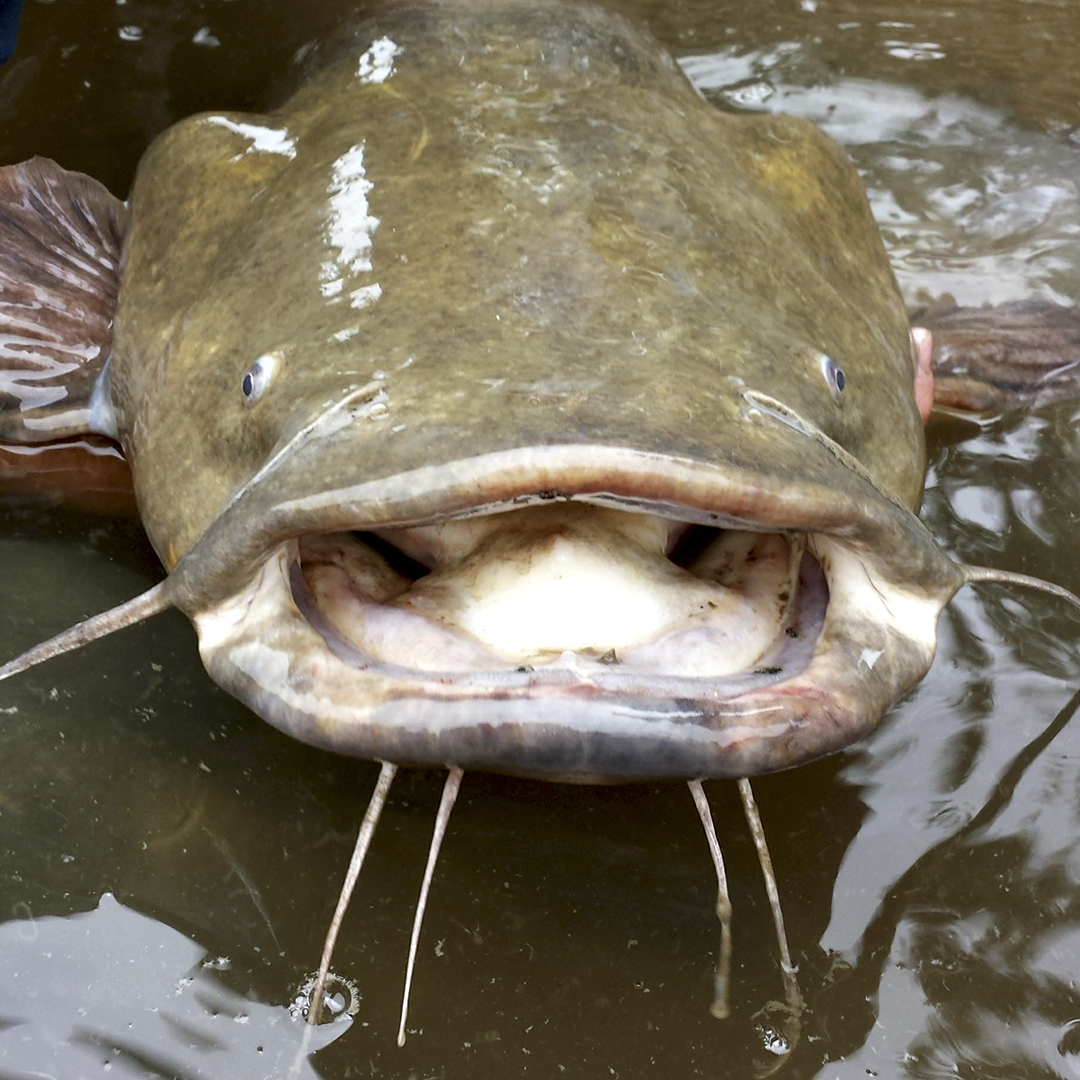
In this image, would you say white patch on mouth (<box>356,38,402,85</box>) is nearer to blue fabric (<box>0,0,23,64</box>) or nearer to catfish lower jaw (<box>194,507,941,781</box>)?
blue fabric (<box>0,0,23,64</box>)

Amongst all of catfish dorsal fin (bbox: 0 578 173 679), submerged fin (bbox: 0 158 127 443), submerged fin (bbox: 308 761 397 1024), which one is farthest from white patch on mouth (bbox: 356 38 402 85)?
submerged fin (bbox: 308 761 397 1024)

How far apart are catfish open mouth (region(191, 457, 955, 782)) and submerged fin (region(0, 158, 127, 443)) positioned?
0.78 metres

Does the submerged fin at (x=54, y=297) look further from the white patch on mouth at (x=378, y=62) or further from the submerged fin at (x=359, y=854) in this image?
the submerged fin at (x=359, y=854)

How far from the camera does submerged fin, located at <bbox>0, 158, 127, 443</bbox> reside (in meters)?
2.29

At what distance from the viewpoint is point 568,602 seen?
1562mm

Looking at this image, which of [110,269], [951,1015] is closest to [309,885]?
[951,1015]

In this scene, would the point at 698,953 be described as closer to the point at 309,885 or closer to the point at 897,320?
the point at 309,885

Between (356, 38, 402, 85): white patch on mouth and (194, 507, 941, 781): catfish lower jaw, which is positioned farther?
(356, 38, 402, 85): white patch on mouth

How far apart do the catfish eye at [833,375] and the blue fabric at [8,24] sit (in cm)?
183

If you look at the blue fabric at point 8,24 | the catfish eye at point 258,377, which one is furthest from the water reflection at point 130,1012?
the blue fabric at point 8,24

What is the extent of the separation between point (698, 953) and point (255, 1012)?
50cm

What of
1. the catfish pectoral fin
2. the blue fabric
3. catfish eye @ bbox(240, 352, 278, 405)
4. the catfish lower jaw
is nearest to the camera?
the catfish lower jaw

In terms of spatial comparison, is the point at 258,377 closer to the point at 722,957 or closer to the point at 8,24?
the point at 722,957

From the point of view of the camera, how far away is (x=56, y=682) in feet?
6.44
